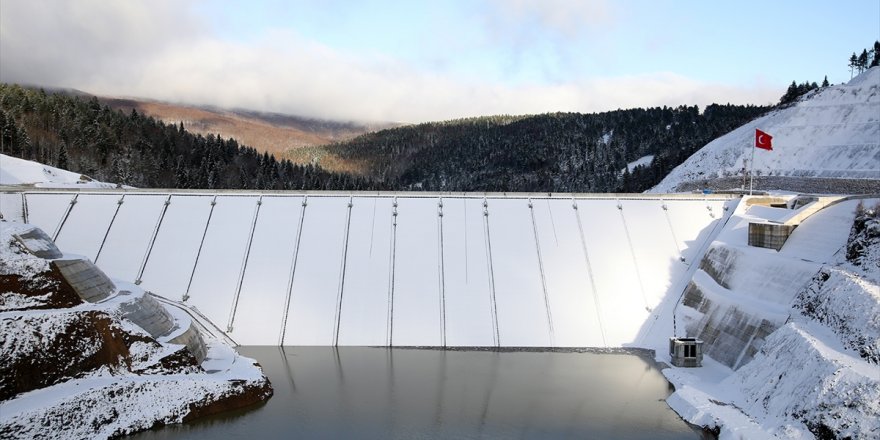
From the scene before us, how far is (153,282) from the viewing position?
3188 centimetres

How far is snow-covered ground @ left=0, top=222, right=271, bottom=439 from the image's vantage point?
18.6m

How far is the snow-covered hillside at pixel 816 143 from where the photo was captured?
6262cm

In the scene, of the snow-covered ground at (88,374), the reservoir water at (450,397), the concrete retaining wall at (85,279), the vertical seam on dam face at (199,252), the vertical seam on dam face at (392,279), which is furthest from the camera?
the vertical seam on dam face at (199,252)

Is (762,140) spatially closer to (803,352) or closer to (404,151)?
(803,352)

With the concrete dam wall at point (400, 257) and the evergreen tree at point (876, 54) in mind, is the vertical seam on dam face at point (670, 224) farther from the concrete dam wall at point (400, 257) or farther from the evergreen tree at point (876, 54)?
the evergreen tree at point (876, 54)

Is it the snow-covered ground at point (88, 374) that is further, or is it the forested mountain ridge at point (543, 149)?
the forested mountain ridge at point (543, 149)

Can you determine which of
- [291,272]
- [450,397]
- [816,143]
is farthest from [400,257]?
[816,143]

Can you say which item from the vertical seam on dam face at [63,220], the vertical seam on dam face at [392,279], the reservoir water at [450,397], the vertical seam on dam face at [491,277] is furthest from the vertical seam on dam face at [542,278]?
the vertical seam on dam face at [63,220]

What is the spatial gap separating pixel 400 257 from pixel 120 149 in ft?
231

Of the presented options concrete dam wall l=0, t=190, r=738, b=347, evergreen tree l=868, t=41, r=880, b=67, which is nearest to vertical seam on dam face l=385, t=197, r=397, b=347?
concrete dam wall l=0, t=190, r=738, b=347

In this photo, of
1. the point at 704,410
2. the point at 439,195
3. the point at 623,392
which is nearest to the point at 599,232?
the point at 439,195

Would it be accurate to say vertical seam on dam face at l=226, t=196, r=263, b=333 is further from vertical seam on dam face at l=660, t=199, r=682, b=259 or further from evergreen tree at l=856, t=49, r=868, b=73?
evergreen tree at l=856, t=49, r=868, b=73

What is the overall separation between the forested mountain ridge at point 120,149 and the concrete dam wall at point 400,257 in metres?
41.4

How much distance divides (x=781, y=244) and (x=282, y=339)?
78.0ft
